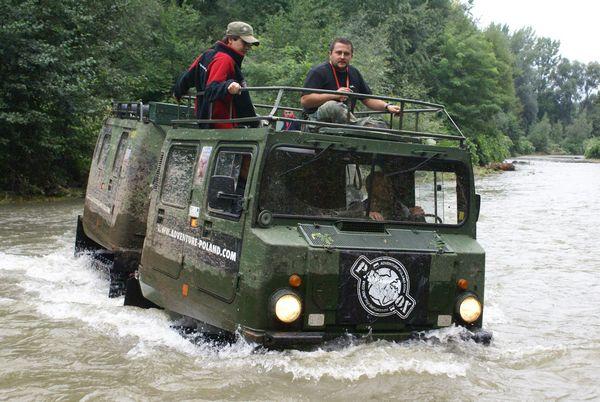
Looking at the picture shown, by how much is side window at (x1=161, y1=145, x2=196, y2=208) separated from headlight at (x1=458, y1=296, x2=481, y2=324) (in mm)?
2683

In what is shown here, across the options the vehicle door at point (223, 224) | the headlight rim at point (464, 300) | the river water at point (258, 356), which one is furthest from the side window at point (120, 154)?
the headlight rim at point (464, 300)

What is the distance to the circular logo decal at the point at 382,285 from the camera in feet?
20.0

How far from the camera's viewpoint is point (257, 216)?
19.9 ft

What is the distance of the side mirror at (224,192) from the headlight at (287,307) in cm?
90

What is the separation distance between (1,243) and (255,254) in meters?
9.30

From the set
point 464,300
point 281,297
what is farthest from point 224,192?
point 464,300

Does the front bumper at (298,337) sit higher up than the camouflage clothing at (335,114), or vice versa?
the camouflage clothing at (335,114)

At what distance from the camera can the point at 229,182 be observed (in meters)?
6.19

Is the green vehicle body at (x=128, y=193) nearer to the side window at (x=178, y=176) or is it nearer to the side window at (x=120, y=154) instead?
the side window at (x=120, y=154)

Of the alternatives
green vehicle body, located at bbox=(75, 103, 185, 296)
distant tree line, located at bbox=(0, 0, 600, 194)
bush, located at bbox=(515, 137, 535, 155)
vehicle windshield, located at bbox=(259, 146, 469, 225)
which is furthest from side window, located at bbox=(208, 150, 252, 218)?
bush, located at bbox=(515, 137, 535, 155)

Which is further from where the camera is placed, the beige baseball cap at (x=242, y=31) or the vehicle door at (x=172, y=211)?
the beige baseball cap at (x=242, y=31)

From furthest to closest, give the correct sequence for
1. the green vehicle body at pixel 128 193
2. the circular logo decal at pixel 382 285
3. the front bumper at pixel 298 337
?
1. the green vehicle body at pixel 128 193
2. the circular logo decal at pixel 382 285
3. the front bumper at pixel 298 337

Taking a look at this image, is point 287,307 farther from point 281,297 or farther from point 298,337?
point 298,337

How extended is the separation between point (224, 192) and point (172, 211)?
4.35 ft
